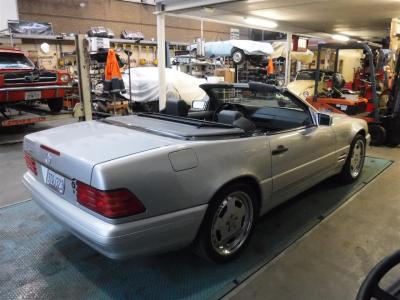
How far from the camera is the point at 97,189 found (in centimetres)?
174

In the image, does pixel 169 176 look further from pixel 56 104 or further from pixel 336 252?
pixel 56 104

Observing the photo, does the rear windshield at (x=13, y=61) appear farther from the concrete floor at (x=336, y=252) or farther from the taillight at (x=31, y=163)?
the taillight at (x=31, y=163)

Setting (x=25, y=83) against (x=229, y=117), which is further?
(x=25, y=83)

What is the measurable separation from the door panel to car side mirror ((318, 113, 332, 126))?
6 cm

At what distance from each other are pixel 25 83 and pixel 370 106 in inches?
288

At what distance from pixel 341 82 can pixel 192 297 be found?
6.60 meters

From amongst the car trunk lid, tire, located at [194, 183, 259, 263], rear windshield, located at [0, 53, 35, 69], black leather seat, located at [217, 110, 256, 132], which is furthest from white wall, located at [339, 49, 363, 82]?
the car trunk lid

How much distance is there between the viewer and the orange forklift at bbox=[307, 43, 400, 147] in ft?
19.8

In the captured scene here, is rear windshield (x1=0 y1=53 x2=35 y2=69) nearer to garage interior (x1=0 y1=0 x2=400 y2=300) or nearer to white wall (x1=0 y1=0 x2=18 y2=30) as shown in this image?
garage interior (x1=0 y1=0 x2=400 y2=300)

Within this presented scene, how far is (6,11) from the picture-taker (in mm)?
14820

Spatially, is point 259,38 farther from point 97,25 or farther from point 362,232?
point 362,232

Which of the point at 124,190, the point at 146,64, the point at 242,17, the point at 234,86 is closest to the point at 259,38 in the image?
the point at 146,64

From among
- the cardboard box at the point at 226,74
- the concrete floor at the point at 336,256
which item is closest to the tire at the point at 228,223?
the concrete floor at the point at 336,256

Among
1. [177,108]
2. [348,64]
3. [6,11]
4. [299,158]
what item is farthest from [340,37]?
[6,11]
